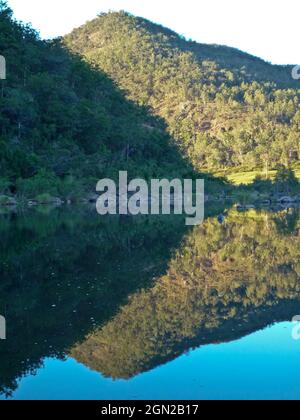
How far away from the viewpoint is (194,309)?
1324cm

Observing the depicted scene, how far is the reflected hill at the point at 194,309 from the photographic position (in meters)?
10.0

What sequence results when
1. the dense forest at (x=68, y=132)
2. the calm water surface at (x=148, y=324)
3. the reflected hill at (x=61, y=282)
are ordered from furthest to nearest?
the dense forest at (x=68, y=132), the reflected hill at (x=61, y=282), the calm water surface at (x=148, y=324)

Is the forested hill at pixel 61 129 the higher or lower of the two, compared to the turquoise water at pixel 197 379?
higher

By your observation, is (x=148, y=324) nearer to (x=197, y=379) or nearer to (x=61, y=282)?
(x=197, y=379)

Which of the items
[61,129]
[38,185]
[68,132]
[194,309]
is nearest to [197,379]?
[194,309]

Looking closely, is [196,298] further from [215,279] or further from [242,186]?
[242,186]

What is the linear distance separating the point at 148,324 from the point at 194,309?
1.76 meters

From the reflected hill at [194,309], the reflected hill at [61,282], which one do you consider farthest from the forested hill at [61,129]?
the reflected hill at [194,309]

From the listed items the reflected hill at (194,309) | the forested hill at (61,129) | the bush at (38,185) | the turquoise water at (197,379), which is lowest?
the turquoise water at (197,379)

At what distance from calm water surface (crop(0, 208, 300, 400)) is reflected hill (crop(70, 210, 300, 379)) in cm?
3

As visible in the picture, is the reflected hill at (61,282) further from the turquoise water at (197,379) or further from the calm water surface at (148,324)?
the turquoise water at (197,379)

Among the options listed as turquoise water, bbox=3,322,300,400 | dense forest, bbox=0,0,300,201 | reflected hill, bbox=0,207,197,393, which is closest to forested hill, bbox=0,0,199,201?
dense forest, bbox=0,0,300,201

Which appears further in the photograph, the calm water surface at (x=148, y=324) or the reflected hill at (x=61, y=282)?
the reflected hill at (x=61, y=282)

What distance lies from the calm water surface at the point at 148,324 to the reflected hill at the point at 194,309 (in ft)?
0.08
